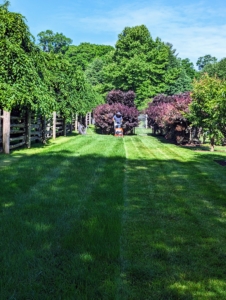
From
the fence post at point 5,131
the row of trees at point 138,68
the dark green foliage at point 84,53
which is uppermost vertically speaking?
the dark green foliage at point 84,53

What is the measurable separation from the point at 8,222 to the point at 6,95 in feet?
23.0

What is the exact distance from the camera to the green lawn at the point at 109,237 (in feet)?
9.66

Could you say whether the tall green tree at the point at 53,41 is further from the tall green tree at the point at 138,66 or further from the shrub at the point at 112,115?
the shrub at the point at 112,115

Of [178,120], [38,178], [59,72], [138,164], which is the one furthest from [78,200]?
[59,72]

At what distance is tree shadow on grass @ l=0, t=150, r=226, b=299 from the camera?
9.68 ft

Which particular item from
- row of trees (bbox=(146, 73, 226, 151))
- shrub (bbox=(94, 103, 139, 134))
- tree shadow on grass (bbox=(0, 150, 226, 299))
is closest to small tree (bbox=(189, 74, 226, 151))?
row of trees (bbox=(146, 73, 226, 151))

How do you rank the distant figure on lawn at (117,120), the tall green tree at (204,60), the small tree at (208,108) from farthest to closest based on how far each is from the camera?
1. the tall green tree at (204,60)
2. the distant figure on lawn at (117,120)
3. the small tree at (208,108)

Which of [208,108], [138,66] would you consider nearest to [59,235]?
[208,108]

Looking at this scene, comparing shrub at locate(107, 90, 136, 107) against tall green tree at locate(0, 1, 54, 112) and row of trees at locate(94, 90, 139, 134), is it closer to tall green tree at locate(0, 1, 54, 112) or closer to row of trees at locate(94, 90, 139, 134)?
row of trees at locate(94, 90, 139, 134)

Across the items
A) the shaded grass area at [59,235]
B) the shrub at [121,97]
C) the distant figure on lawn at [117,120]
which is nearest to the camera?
the shaded grass area at [59,235]

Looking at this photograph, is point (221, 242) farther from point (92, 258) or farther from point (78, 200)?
point (78, 200)

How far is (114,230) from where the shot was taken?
426 centimetres

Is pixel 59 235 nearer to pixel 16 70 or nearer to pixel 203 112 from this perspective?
pixel 16 70

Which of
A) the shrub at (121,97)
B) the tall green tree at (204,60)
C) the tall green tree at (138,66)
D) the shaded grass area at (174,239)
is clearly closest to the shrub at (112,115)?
the shrub at (121,97)
